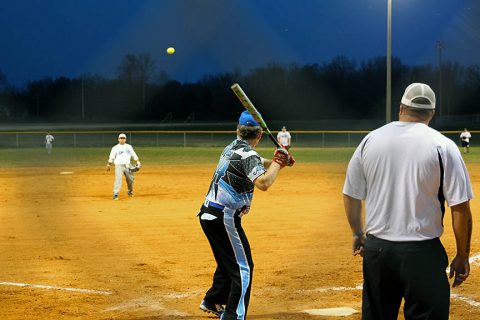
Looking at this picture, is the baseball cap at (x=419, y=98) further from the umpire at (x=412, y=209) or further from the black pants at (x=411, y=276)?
the black pants at (x=411, y=276)

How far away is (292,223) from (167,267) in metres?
4.72

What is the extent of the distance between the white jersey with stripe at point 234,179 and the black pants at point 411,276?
78.7 inches

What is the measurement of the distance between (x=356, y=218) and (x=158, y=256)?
20.4 ft

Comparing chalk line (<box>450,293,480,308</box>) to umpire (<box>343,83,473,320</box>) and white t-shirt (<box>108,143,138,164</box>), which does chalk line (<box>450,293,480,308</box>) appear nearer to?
umpire (<box>343,83,473,320</box>)

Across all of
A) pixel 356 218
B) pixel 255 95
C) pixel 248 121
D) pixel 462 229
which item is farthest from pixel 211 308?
pixel 255 95

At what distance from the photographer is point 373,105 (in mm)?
81812

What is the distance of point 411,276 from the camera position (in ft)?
13.7

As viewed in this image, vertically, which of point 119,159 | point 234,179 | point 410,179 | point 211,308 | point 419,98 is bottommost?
point 211,308

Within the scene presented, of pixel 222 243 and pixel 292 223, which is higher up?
pixel 222 243

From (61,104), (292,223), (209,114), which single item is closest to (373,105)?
(209,114)

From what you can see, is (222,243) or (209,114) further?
(209,114)

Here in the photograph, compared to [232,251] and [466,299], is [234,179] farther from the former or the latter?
[466,299]

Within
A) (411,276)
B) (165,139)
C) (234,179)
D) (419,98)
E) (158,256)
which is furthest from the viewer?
(165,139)

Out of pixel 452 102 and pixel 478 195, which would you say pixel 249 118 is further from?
pixel 452 102
